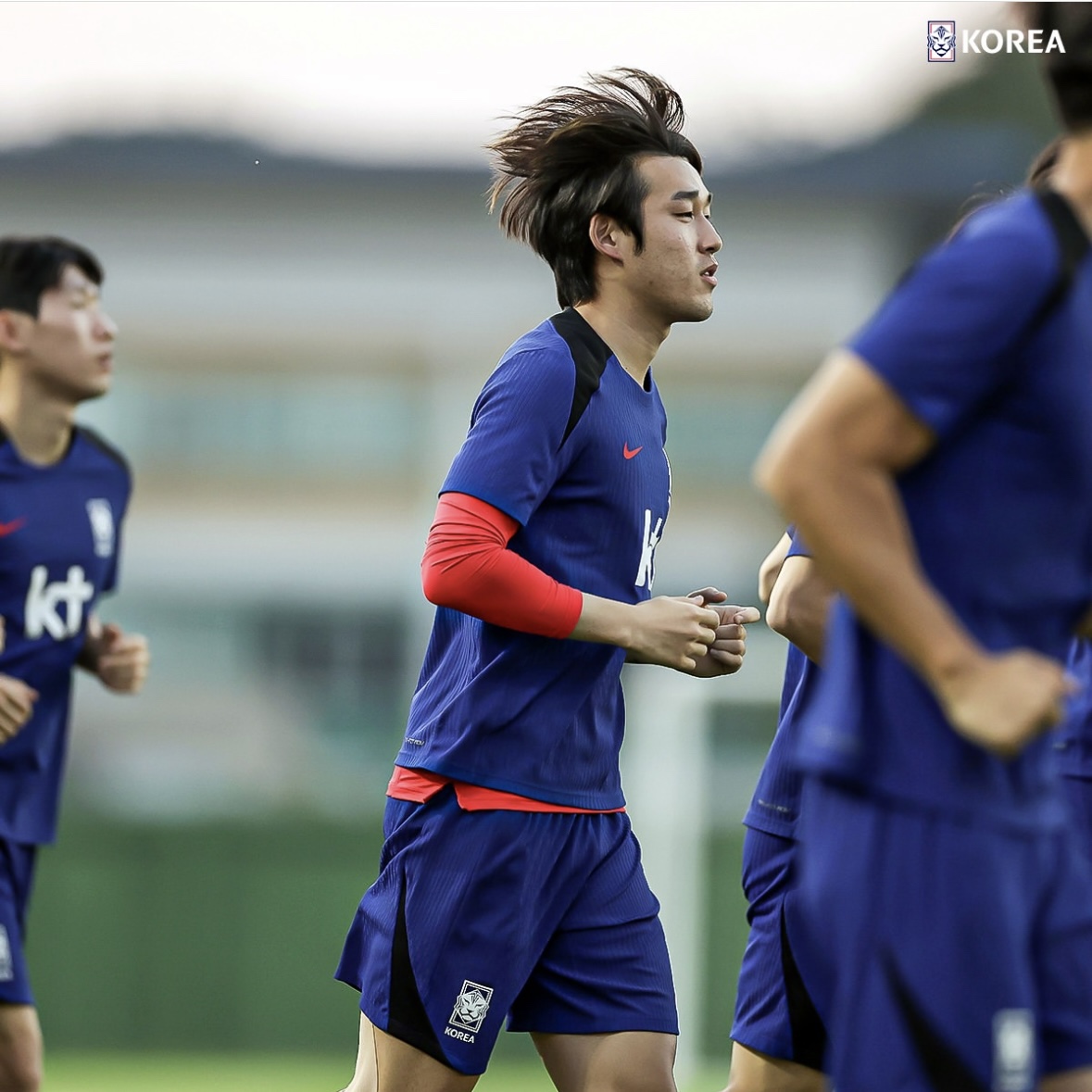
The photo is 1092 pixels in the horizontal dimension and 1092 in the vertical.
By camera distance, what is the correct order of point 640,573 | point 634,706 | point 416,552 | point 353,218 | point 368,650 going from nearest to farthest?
point 640,573, point 634,706, point 368,650, point 353,218, point 416,552

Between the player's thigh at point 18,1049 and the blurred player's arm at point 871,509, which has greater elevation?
the blurred player's arm at point 871,509

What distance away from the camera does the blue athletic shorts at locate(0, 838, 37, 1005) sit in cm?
504

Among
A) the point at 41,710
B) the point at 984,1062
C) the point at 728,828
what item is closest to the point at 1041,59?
the point at 984,1062

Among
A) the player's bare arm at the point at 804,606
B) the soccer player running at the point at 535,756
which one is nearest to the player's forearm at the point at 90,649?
the soccer player running at the point at 535,756

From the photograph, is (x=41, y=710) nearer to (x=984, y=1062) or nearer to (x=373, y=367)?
(x=984, y=1062)

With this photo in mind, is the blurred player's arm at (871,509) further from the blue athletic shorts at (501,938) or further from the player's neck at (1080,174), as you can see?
the blue athletic shorts at (501,938)

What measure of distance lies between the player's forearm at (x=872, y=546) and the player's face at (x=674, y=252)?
192 centimetres

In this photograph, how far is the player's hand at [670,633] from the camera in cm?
369

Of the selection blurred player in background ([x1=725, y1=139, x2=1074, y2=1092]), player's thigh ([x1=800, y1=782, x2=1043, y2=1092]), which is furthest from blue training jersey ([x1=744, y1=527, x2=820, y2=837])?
player's thigh ([x1=800, y1=782, x2=1043, y2=1092])

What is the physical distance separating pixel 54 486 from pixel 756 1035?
278cm

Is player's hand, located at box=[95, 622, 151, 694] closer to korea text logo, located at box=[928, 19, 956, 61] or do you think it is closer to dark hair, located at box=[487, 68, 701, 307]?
dark hair, located at box=[487, 68, 701, 307]

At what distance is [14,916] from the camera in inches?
203

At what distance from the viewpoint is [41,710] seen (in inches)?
211

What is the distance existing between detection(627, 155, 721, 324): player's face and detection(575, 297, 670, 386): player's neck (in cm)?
4
